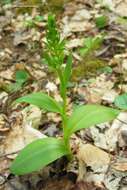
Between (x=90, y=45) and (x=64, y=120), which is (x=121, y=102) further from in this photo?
(x=90, y=45)

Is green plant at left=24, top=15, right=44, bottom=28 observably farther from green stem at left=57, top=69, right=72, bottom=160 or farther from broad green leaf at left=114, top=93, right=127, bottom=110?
green stem at left=57, top=69, right=72, bottom=160

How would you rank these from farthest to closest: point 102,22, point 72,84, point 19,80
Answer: point 102,22
point 19,80
point 72,84

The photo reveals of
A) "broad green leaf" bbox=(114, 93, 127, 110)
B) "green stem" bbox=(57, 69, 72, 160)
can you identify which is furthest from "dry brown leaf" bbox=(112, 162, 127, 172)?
"broad green leaf" bbox=(114, 93, 127, 110)

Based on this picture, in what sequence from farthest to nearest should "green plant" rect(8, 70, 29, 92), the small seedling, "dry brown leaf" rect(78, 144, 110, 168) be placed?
the small seedling, "green plant" rect(8, 70, 29, 92), "dry brown leaf" rect(78, 144, 110, 168)

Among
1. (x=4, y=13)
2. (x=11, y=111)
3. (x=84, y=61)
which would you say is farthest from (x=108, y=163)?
(x=4, y=13)

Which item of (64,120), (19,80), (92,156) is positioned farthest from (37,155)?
(19,80)

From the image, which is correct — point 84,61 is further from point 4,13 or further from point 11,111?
point 4,13
